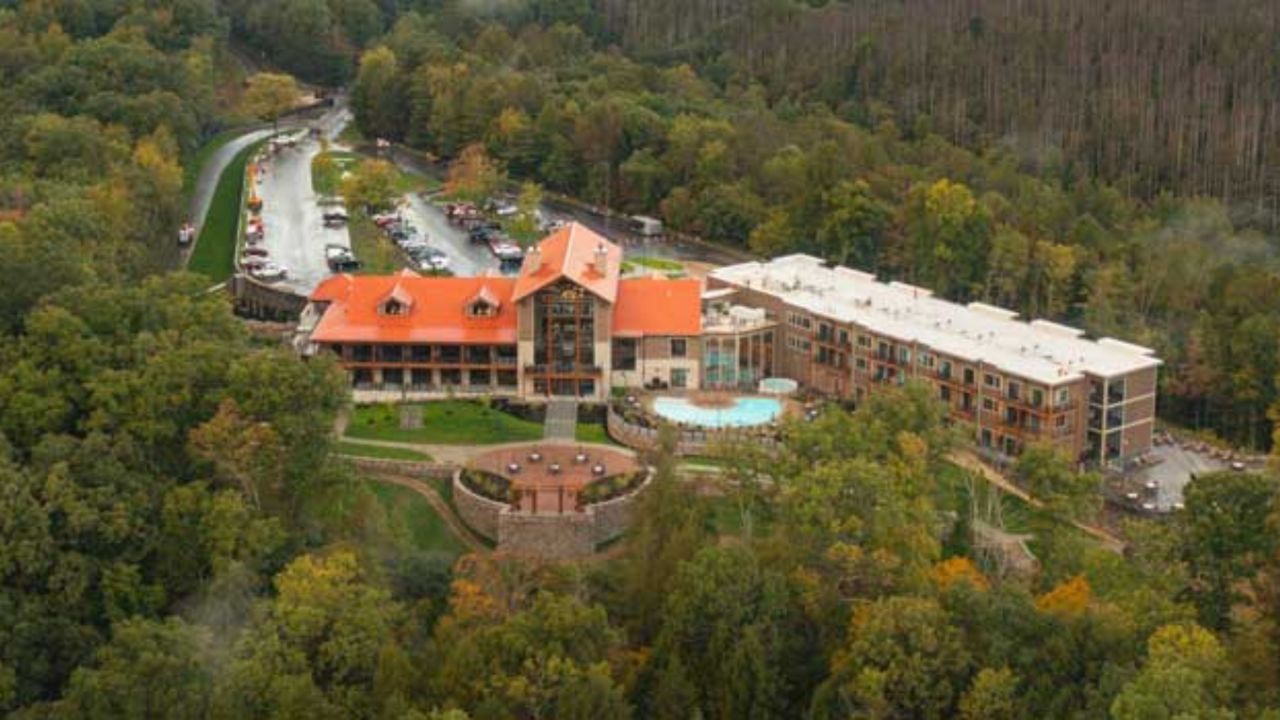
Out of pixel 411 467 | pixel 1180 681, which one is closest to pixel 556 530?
pixel 411 467

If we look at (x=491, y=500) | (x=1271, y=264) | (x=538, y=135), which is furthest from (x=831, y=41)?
(x=491, y=500)

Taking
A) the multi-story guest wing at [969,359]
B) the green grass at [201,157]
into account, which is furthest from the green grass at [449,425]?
the green grass at [201,157]

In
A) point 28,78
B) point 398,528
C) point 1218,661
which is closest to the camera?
point 1218,661

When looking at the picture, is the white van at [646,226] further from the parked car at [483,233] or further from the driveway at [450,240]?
the driveway at [450,240]

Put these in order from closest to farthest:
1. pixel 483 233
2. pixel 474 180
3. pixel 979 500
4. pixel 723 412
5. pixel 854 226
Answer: pixel 979 500, pixel 723 412, pixel 854 226, pixel 483 233, pixel 474 180

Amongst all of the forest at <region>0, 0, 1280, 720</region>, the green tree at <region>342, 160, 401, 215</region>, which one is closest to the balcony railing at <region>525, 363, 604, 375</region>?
the forest at <region>0, 0, 1280, 720</region>

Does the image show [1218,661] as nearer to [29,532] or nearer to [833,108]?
[29,532]

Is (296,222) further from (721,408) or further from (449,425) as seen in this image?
(721,408)
